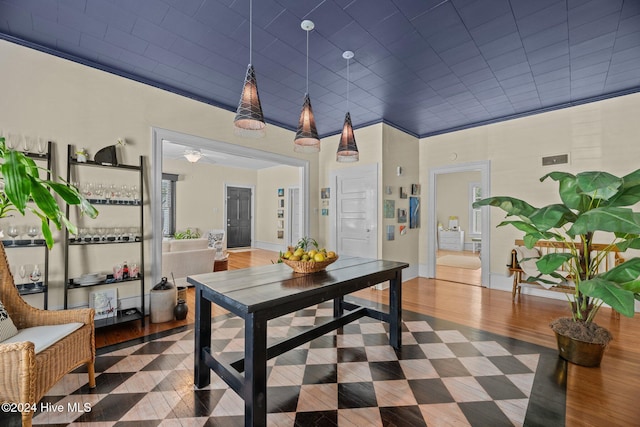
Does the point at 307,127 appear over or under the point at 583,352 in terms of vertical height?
over

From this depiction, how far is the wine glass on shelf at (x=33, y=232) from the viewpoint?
262cm

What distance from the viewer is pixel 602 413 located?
1.81 metres

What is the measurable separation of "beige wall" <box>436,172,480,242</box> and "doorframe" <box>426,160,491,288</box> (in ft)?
13.9

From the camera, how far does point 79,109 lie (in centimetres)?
296

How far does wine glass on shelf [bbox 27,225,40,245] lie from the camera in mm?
2615

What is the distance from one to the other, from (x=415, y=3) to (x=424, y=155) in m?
3.74

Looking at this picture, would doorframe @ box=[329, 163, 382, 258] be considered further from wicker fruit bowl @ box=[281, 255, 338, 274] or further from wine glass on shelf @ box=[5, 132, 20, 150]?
wine glass on shelf @ box=[5, 132, 20, 150]

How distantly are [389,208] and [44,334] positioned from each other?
4351mm

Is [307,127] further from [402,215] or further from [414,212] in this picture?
[414,212]

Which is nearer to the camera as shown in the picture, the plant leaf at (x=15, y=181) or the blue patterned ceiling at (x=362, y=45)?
the plant leaf at (x=15, y=181)

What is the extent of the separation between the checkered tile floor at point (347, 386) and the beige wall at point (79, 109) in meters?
1.37

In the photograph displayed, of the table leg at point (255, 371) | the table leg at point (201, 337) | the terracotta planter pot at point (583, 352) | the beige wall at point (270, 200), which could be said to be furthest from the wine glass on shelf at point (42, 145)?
the beige wall at point (270, 200)

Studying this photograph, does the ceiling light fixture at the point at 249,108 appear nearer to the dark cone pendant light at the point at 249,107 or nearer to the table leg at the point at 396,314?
the dark cone pendant light at the point at 249,107

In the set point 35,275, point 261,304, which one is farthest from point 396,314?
point 35,275
